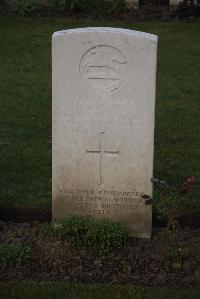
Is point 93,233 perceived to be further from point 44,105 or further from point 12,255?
point 44,105

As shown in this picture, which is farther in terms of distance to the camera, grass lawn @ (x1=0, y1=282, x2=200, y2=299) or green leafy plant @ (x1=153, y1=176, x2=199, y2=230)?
green leafy plant @ (x1=153, y1=176, x2=199, y2=230)

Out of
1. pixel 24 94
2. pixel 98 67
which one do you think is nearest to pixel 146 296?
pixel 98 67

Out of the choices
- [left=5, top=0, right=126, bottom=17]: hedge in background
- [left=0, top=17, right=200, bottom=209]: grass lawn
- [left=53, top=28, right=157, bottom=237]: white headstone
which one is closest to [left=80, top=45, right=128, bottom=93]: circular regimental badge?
[left=53, top=28, right=157, bottom=237]: white headstone

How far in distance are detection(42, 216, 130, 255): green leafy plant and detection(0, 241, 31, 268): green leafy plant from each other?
14.2 inches

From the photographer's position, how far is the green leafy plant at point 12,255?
551 centimetres

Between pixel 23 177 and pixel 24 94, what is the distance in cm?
299

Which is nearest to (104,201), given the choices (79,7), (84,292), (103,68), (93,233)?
(93,233)

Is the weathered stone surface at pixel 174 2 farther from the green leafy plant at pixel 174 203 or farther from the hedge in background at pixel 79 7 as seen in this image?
the green leafy plant at pixel 174 203

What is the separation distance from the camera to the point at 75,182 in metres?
5.88

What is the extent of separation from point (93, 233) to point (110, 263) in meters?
0.26

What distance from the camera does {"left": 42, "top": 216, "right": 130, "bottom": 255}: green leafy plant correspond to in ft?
18.6

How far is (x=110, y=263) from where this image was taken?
219 inches

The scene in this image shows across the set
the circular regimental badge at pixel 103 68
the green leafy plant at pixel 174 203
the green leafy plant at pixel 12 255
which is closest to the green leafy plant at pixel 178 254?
the green leafy plant at pixel 174 203

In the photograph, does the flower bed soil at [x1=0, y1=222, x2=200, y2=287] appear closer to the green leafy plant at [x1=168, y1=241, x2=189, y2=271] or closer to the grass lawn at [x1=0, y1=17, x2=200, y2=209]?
the green leafy plant at [x1=168, y1=241, x2=189, y2=271]
